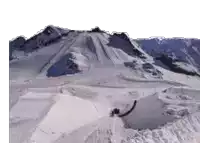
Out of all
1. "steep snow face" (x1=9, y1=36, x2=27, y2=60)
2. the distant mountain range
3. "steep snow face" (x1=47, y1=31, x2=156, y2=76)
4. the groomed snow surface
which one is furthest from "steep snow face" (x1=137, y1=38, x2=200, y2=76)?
"steep snow face" (x1=9, y1=36, x2=27, y2=60)

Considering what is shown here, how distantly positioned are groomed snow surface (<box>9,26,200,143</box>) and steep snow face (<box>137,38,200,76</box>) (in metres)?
0.18

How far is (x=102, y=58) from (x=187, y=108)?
1.66 meters

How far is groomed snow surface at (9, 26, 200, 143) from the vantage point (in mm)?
3102

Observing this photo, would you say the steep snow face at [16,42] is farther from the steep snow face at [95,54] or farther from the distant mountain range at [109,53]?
the steep snow face at [95,54]

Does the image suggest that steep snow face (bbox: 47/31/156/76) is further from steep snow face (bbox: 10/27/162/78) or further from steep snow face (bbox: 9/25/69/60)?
steep snow face (bbox: 9/25/69/60)

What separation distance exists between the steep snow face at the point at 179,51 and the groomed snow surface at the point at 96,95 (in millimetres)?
176

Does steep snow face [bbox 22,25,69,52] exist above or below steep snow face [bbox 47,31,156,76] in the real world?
above

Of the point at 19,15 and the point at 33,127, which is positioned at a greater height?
the point at 19,15

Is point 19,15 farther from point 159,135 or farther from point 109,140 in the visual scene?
point 159,135

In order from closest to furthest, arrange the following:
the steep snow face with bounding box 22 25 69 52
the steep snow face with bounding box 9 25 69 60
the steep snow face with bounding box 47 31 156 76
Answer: the steep snow face with bounding box 9 25 69 60
the steep snow face with bounding box 22 25 69 52
the steep snow face with bounding box 47 31 156 76

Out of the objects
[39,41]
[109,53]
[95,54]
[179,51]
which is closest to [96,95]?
[95,54]

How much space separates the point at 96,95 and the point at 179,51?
1.56 m

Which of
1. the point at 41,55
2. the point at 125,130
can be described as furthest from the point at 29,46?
the point at 125,130

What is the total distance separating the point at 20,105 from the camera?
11.2 ft
